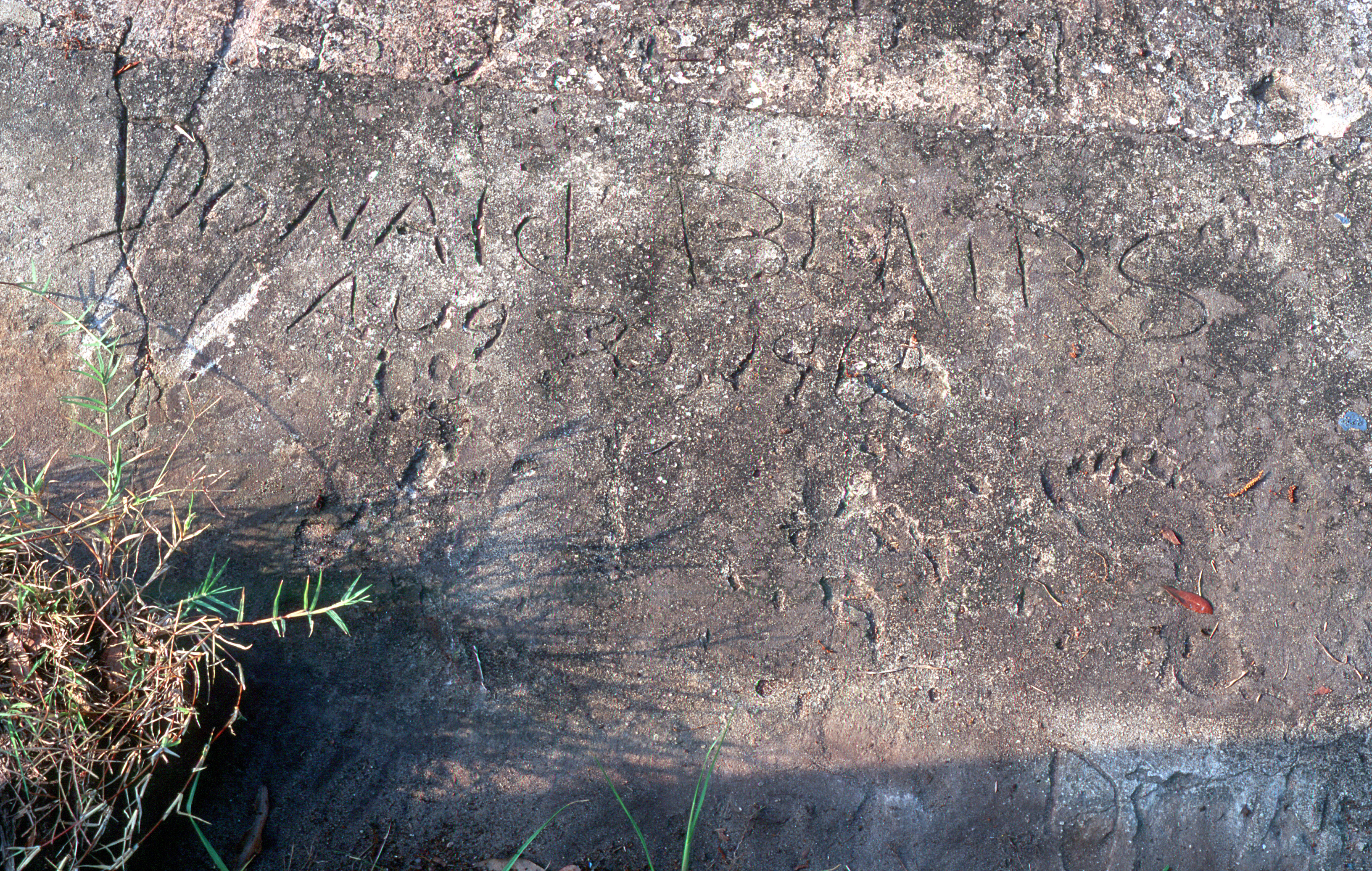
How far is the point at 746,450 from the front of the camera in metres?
2.14

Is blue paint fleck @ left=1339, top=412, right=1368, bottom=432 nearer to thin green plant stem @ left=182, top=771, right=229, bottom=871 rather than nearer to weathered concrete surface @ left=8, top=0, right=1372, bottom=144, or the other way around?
weathered concrete surface @ left=8, top=0, right=1372, bottom=144

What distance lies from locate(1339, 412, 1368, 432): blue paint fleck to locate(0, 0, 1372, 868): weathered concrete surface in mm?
41

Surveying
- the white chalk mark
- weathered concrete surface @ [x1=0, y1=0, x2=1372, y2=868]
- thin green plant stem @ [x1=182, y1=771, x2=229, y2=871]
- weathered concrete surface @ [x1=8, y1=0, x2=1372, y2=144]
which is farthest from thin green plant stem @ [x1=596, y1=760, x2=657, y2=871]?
weathered concrete surface @ [x1=8, y1=0, x2=1372, y2=144]

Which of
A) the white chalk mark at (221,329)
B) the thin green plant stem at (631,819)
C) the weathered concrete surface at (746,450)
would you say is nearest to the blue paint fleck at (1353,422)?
the weathered concrete surface at (746,450)

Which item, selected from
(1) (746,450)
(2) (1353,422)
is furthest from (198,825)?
(2) (1353,422)

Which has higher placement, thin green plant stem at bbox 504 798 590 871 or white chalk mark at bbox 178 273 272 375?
white chalk mark at bbox 178 273 272 375

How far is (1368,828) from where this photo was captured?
82.6 inches

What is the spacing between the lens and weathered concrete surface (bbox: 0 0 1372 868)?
2.04m

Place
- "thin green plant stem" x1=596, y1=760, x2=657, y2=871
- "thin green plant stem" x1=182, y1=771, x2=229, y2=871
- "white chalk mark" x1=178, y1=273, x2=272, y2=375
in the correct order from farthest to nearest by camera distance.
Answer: "white chalk mark" x1=178, y1=273, x2=272, y2=375 → "thin green plant stem" x1=596, y1=760, x2=657, y2=871 → "thin green plant stem" x1=182, y1=771, x2=229, y2=871

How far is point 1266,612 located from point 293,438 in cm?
260

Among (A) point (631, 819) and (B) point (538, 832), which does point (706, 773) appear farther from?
(B) point (538, 832)

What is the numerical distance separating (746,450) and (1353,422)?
1.68 metres

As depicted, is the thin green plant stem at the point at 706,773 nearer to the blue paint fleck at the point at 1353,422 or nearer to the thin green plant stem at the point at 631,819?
the thin green plant stem at the point at 631,819

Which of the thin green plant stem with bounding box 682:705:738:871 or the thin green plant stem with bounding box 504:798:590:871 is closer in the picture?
the thin green plant stem with bounding box 504:798:590:871
